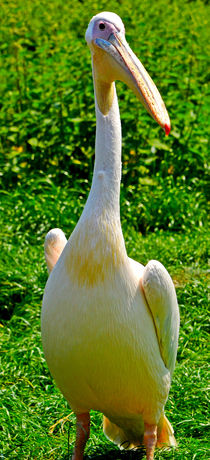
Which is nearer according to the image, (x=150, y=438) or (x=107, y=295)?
(x=107, y=295)

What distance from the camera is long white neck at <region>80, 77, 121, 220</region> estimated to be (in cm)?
280

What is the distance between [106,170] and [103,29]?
552 mm

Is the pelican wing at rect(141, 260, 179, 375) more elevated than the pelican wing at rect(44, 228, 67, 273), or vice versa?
the pelican wing at rect(44, 228, 67, 273)

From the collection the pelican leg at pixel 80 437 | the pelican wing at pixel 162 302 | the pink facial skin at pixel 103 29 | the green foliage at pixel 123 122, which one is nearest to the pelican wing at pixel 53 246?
the pelican wing at pixel 162 302

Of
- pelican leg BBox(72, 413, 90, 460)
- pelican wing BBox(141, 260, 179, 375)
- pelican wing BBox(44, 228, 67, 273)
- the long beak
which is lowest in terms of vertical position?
pelican leg BBox(72, 413, 90, 460)

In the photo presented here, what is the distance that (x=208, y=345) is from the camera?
4.41m

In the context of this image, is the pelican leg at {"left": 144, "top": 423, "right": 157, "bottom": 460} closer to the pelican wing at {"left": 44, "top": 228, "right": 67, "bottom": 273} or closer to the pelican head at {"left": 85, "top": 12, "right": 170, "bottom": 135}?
the pelican wing at {"left": 44, "top": 228, "right": 67, "bottom": 273}

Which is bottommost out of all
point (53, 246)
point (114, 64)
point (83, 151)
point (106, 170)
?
point (53, 246)

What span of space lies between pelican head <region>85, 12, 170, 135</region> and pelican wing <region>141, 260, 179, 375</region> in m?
0.62

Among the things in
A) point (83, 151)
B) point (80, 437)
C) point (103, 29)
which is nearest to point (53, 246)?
point (80, 437)

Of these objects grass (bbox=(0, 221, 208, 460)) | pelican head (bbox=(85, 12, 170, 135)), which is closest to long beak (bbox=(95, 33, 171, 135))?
pelican head (bbox=(85, 12, 170, 135))

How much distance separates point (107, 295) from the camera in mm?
2736

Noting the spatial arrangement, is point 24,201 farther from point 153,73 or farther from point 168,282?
point 168,282

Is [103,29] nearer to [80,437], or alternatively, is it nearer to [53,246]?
[53,246]
